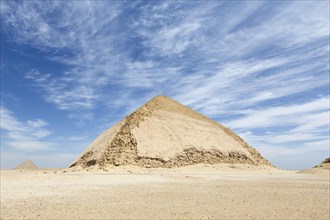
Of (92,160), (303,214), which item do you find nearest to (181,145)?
(92,160)

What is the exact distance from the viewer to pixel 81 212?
27.9 feet

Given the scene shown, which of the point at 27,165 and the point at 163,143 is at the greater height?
the point at 163,143

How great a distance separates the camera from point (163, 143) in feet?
122

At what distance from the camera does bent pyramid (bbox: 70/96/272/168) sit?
111 ft

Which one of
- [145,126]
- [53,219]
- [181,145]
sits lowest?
[53,219]

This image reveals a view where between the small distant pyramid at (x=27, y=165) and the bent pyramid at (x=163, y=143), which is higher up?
the bent pyramid at (x=163, y=143)

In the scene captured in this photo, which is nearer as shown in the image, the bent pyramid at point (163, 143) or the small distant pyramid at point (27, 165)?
the bent pyramid at point (163, 143)

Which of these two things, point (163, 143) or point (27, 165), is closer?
point (163, 143)

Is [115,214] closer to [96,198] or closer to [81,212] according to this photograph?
[81,212]

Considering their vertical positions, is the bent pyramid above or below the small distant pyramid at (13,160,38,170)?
above

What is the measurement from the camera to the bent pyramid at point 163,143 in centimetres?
3397

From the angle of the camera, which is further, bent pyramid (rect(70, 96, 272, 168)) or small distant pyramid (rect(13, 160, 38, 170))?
small distant pyramid (rect(13, 160, 38, 170))

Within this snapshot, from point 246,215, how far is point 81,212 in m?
4.59

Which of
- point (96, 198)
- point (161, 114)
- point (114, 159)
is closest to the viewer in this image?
point (96, 198)
